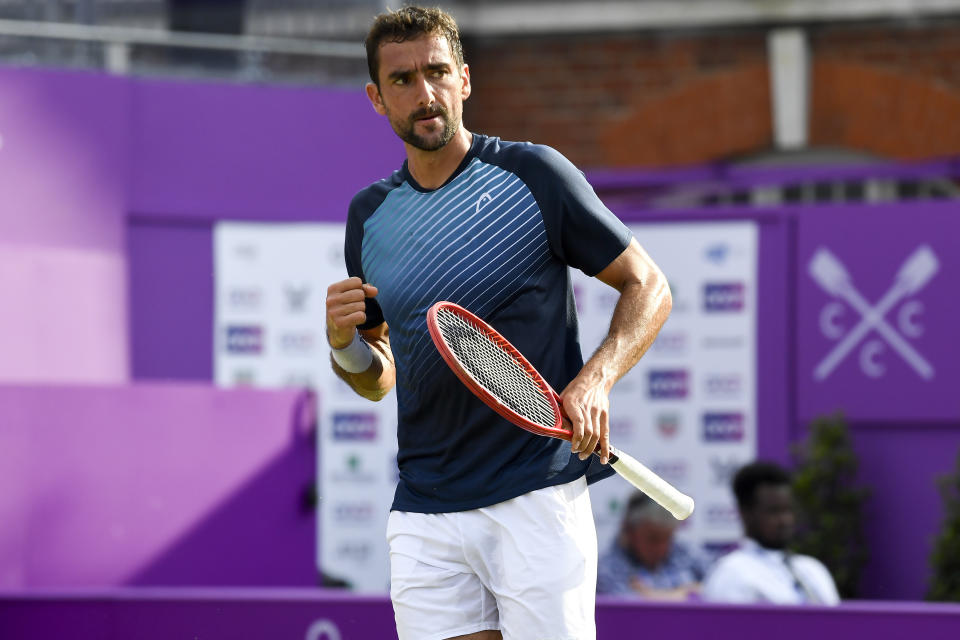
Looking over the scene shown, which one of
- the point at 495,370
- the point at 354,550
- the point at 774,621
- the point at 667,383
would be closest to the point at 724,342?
the point at 667,383

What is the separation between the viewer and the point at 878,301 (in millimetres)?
7715

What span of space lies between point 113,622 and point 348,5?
512 centimetres

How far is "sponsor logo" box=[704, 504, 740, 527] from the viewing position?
775 centimetres

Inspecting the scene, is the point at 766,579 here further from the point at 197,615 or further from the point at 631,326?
the point at 631,326

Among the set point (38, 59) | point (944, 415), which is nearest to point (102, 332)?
point (38, 59)

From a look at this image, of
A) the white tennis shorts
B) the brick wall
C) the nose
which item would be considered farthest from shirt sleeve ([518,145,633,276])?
the brick wall

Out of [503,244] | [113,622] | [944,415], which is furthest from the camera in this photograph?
[944,415]

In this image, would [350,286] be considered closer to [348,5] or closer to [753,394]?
[753,394]

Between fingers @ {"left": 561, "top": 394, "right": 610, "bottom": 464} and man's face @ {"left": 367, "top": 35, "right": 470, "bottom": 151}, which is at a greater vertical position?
man's face @ {"left": 367, "top": 35, "right": 470, "bottom": 151}

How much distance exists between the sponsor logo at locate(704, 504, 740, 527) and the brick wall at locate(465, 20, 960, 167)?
3081 millimetres

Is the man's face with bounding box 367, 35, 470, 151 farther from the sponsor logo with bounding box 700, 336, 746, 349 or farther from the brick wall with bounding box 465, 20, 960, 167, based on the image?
the brick wall with bounding box 465, 20, 960, 167

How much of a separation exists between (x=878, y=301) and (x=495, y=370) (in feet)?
16.0

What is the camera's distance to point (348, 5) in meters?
9.28

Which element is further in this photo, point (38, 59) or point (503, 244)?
point (38, 59)
